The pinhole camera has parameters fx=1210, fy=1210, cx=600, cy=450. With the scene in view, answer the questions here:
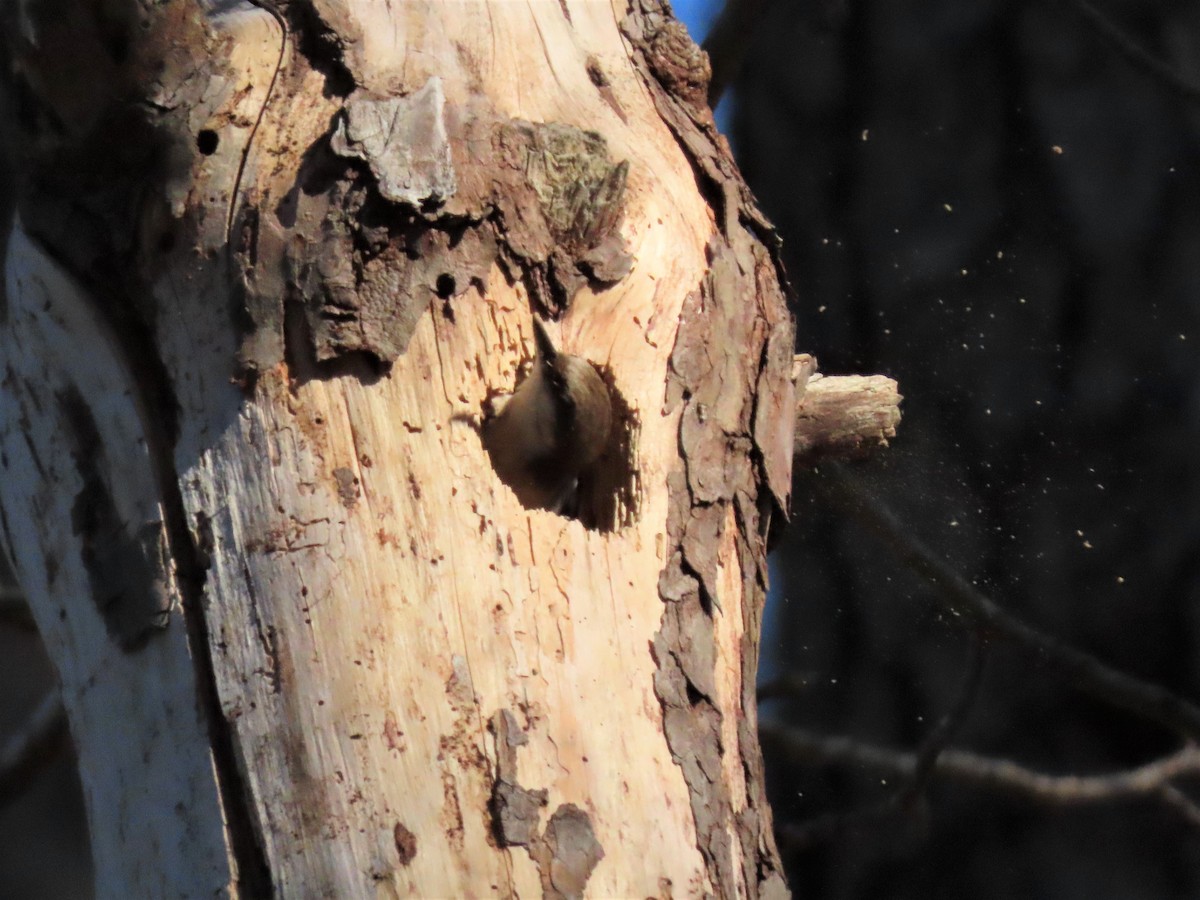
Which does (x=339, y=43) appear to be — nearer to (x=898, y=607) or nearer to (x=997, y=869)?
Answer: (x=898, y=607)

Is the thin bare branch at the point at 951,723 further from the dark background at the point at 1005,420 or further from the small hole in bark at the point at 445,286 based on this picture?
the small hole in bark at the point at 445,286

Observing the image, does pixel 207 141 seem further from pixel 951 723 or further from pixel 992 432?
pixel 992 432

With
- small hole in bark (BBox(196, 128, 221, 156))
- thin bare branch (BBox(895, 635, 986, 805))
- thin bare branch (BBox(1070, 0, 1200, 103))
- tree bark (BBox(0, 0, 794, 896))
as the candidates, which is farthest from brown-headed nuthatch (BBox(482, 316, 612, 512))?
thin bare branch (BBox(1070, 0, 1200, 103))

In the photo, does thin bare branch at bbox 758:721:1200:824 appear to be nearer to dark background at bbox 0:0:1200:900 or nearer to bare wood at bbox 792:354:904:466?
dark background at bbox 0:0:1200:900

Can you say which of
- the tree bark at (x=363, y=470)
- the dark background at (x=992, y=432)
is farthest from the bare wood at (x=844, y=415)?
the dark background at (x=992, y=432)

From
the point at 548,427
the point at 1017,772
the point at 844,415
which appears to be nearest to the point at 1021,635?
the point at 1017,772

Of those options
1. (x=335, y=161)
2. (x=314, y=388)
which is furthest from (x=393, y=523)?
(x=335, y=161)
